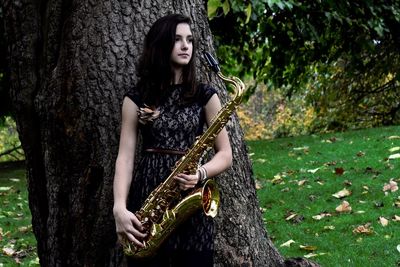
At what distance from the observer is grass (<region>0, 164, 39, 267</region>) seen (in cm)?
699

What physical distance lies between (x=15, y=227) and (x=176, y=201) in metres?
5.37

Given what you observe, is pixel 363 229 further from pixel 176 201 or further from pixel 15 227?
pixel 15 227

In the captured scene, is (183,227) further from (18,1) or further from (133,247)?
(18,1)

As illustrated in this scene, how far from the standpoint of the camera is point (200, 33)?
4516 millimetres

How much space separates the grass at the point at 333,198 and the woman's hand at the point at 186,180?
2.75m

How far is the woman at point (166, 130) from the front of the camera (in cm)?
353

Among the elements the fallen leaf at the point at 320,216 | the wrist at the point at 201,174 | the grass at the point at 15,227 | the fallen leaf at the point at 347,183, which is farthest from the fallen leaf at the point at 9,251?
the wrist at the point at 201,174

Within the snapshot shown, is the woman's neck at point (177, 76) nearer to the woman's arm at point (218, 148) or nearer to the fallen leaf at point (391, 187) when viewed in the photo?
the woman's arm at point (218, 148)

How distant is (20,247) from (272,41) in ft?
20.7

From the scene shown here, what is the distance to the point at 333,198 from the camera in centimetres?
800

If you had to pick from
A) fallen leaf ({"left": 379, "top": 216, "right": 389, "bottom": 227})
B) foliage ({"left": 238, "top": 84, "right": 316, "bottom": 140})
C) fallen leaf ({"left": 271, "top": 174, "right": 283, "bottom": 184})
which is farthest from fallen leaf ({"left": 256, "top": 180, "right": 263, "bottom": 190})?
foliage ({"left": 238, "top": 84, "right": 316, "bottom": 140})

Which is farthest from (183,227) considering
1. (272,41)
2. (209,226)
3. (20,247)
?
(272,41)

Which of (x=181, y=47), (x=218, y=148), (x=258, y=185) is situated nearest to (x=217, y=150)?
(x=218, y=148)

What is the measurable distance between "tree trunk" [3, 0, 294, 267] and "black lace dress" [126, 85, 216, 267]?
23.2 inches
